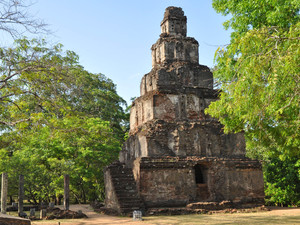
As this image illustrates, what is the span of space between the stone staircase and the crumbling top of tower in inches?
354

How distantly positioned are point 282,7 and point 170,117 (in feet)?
30.6

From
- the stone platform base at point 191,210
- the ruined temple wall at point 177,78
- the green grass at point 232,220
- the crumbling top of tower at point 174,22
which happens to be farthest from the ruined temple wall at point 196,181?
the crumbling top of tower at point 174,22

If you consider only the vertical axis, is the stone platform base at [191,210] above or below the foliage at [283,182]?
below

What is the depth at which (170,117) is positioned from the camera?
58.1 ft

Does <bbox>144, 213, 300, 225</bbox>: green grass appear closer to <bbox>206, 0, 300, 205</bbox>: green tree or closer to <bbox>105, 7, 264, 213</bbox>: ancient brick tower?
<bbox>105, 7, 264, 213</bbox>: ancient brick tower

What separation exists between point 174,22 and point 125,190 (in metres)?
11.0

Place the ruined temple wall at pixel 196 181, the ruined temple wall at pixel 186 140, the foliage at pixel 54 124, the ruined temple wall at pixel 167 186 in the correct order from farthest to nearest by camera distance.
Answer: the ruined temple wall at pixel 186 140
the ruined temple wall at pixel 196 181
the ruined temple wall at pixel 167 186
the foliage at pixel 54 124

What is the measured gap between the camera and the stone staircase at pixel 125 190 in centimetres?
1456

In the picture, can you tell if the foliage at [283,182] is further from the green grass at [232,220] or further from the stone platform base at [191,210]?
the green grass at [232,220]

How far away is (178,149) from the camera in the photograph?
55.6ft

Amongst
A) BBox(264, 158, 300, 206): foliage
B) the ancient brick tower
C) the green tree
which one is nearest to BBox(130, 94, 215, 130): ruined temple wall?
the ancient brick tower

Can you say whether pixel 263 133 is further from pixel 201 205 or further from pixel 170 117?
pixel 170 117

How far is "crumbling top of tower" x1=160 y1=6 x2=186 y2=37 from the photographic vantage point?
20.0m

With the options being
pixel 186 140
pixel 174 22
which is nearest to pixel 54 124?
pixel 186 140
